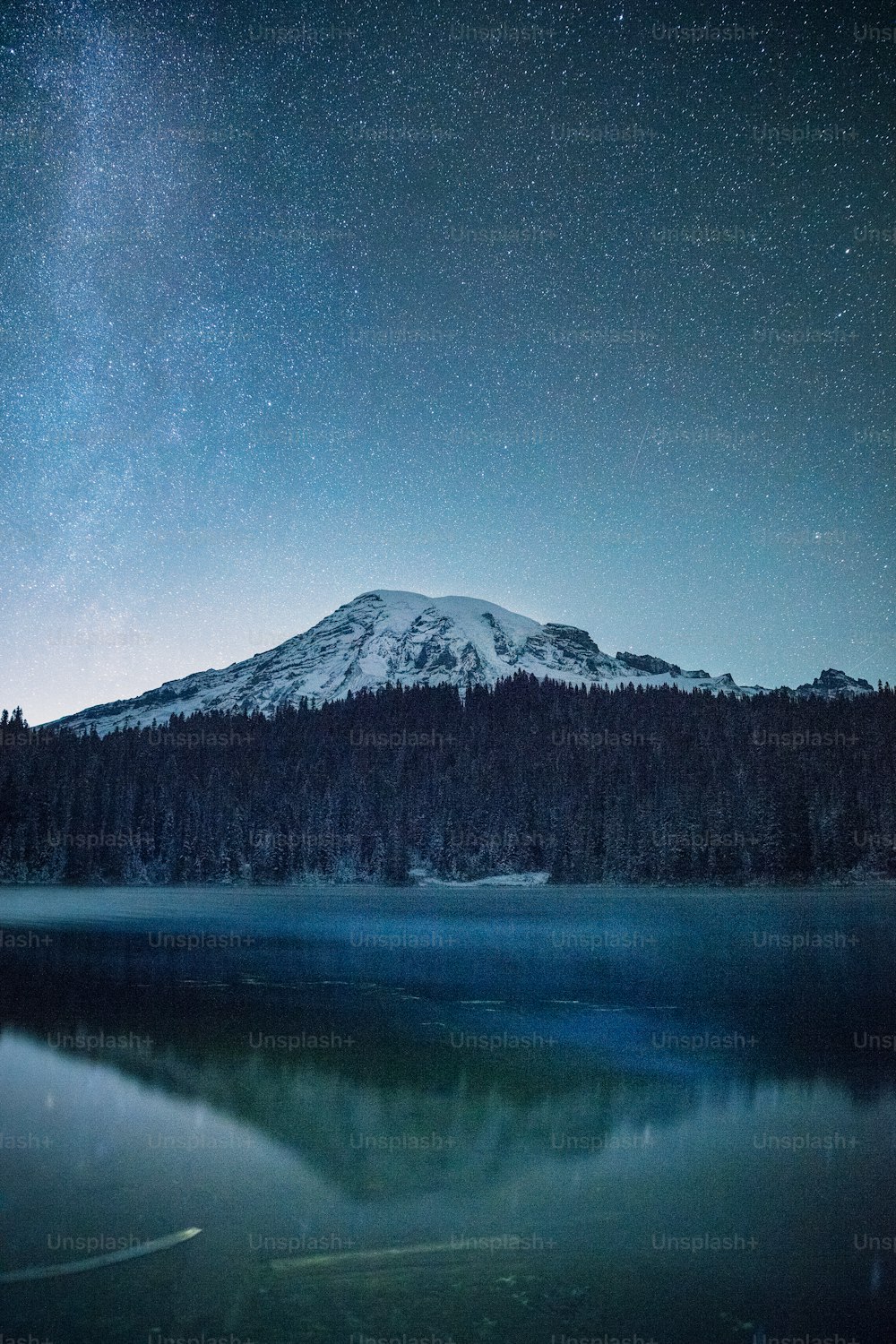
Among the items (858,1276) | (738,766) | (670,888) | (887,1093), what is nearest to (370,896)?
(670,888)

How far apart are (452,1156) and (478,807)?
11956 centimetres

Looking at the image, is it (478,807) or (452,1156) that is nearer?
(452,1156)

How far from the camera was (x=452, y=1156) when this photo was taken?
1230 centimetres

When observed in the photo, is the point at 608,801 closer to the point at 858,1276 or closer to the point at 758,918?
the point at 758,918

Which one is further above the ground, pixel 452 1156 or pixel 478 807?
pixel 478 807

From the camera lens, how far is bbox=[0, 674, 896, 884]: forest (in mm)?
116750

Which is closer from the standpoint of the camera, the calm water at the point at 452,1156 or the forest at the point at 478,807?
the calm water at the point at 452,1156

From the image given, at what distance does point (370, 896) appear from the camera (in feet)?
305

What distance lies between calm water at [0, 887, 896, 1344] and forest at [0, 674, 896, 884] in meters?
92.7

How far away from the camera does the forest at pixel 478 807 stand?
11675 cm

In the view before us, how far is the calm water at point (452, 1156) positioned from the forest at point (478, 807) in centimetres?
9267

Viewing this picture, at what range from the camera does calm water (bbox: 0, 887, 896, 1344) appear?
816 centimetres

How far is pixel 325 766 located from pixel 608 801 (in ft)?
159

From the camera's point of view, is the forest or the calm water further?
the forest
